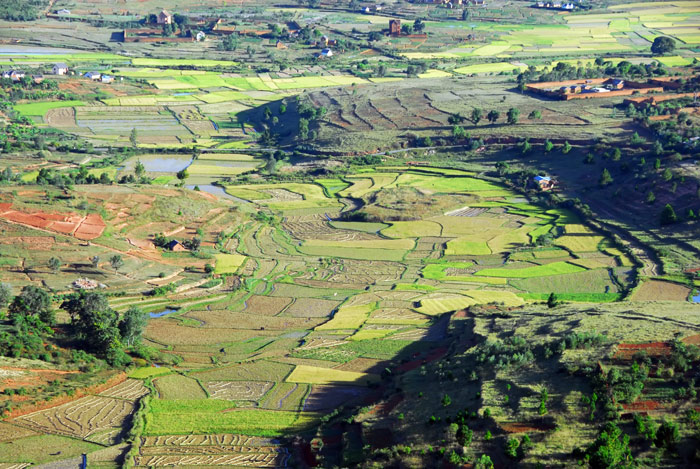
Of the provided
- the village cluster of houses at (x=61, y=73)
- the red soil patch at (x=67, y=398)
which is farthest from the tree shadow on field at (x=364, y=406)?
the village cluster of houses at (x=61, y=73)

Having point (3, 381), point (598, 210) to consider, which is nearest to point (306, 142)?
point (598, 210)

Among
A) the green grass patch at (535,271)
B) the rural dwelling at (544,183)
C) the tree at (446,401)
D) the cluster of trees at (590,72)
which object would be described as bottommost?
the green grass patch at (535,271)

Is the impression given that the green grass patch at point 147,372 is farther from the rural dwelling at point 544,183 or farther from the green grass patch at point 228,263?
the rural dwelling at point 544,183

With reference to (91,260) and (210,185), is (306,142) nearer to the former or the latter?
(210,185)

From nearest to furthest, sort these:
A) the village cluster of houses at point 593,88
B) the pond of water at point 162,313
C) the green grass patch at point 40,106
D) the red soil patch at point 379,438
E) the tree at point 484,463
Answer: the tree at point 484,463, the red soil patch at point 379,438, the pond of water at point 162,313, the village cluster of houses at point 593,88, the green grass patch at point 40,106

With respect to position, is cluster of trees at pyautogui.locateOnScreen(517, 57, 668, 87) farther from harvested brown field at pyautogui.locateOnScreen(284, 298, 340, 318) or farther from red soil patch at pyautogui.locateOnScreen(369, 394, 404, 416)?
red soil patch at pyautogui.locateOnScreen(369, 394, 404, 416)

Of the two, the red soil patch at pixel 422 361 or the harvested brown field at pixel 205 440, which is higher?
A: the red soil patch at pixel 422 361

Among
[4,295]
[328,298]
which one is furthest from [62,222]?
[328,298]
